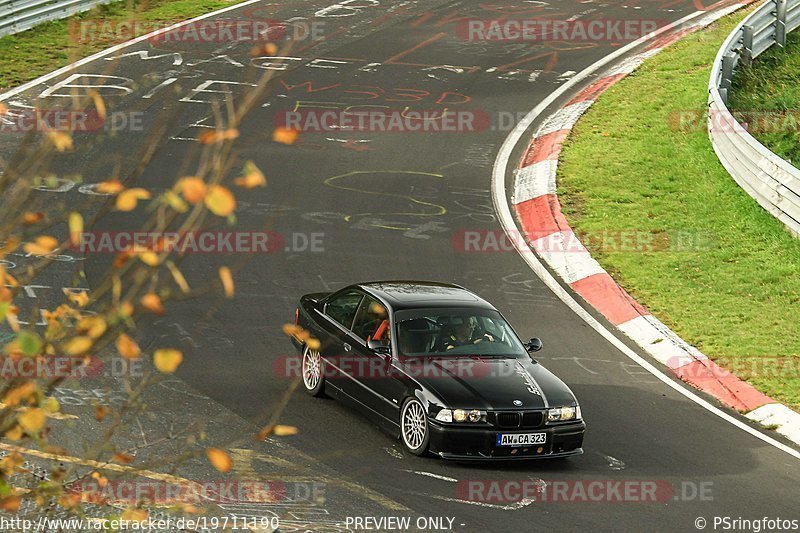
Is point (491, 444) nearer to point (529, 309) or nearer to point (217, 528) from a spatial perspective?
point (217, 528)

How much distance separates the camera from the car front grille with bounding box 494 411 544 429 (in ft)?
33.2

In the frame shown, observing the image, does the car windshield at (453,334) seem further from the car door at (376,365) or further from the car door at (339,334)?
the car door at (339,334)

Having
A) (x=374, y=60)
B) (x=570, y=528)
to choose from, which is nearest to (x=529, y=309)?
(x=570, y=528)

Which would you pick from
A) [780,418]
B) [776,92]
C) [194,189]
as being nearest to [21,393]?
[194,189]

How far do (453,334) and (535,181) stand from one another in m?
8.08

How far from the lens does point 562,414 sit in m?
10.3

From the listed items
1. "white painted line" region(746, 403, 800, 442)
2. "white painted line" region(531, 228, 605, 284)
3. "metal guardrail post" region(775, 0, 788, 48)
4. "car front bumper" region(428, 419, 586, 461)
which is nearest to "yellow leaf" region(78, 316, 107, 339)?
"car front bumper" region(428, 419, 586, 461)

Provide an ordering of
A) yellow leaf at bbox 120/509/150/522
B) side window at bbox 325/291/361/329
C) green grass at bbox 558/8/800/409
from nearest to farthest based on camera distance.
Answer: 1. yellow leaf at bbox 120/509/150/522
2. side window at bbox 325/291/361/329
3. green grass at bbox 558/8/800/409

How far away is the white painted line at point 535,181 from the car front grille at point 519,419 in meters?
8.27

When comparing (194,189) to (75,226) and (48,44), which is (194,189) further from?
(48,44)

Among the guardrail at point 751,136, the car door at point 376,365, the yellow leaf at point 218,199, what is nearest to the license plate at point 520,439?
the car door at point 376,365

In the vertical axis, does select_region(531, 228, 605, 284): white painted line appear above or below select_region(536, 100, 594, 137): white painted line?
below

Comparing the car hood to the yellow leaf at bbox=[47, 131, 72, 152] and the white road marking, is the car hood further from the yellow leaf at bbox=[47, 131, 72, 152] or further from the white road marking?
the yellow leaf at bbox=[47, 131, 72, 152]

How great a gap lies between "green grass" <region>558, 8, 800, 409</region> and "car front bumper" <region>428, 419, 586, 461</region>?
3.37 m
